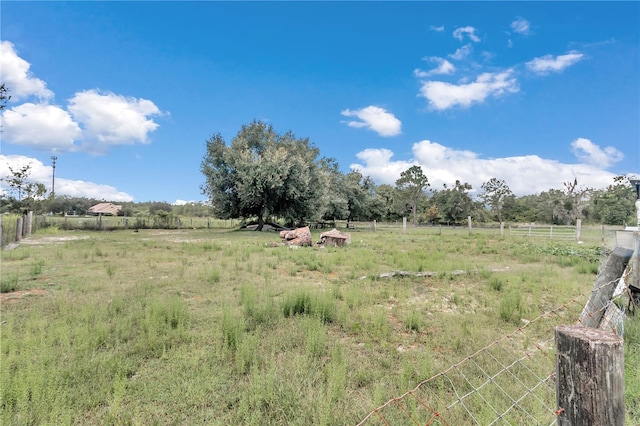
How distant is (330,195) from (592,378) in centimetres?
3482

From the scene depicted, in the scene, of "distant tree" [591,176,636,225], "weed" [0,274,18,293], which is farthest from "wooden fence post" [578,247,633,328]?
"distant tree" [591,176,636,225]

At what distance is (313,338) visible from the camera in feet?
11.3

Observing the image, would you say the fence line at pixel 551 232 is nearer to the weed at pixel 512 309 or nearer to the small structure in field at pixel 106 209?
the weed at pixel 512 309

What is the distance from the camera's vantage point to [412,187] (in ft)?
198

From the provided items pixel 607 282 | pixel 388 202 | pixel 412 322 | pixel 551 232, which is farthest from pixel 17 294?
pixel 388 202

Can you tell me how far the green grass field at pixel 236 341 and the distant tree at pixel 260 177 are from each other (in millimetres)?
17535

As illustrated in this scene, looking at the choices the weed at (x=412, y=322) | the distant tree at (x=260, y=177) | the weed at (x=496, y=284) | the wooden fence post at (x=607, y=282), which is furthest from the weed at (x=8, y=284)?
the distant tree at (x=260, y=177)

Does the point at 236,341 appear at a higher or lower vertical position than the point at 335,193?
lower

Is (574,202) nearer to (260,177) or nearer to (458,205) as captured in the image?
(458,205)

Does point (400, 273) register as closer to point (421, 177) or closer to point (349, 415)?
point (349, 415)

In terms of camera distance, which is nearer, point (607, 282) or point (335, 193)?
point (607, 282)

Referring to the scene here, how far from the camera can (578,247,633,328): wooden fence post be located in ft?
11.3

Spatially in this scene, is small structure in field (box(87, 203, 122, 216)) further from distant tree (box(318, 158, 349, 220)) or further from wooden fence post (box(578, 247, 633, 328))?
wooden fence post (box(578, 247, 633, 328))

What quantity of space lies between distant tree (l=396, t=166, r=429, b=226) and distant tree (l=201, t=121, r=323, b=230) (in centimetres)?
3555
